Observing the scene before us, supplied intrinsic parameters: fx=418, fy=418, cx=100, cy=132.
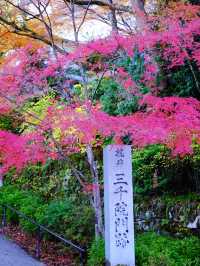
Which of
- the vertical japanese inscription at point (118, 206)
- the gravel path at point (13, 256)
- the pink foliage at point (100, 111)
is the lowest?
the gravel path at point (13, 256)

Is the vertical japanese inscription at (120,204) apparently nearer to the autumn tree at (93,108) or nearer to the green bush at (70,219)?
the autumn tree at (93,108)

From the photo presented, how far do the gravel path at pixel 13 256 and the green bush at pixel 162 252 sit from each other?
2006mm

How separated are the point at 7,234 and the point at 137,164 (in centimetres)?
483

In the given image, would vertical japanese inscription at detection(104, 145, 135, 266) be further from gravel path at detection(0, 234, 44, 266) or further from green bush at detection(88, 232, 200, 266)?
gravel path at detection(0, 234, 44, 266)

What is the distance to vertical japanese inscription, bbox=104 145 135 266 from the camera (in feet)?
24.6

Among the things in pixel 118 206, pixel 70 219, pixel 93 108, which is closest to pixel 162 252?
pixel 118 206

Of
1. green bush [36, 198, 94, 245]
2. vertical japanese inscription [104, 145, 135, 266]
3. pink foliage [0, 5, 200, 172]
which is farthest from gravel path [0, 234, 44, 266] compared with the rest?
vertical japanese inscription [104, 145, 135, 266]

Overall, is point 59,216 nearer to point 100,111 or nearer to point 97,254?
point 97,254

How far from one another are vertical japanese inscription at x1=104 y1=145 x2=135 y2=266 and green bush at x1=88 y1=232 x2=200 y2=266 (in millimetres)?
293

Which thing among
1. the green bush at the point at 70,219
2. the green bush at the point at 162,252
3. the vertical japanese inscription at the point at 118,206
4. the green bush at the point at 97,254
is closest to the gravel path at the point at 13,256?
the green bush at the point at 70,219

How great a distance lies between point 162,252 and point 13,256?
4.03m

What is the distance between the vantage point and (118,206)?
24.8 ft

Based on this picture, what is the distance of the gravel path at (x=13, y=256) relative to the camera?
9320mm

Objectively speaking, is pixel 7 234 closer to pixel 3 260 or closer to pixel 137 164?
pixel 3 260
